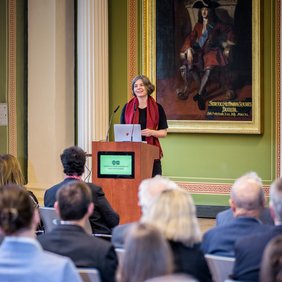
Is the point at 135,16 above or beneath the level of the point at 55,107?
above

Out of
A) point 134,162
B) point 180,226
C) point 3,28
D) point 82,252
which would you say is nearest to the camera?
point 180,226

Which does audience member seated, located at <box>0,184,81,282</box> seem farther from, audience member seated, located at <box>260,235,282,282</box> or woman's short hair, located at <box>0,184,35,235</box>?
audience member seated, located at <box>260,235,282,282</box>

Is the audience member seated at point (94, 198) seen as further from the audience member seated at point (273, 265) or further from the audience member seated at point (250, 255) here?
the audience member seated at point (273, 265)

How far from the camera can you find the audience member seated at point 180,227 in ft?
10.2

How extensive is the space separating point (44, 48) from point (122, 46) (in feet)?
4.14

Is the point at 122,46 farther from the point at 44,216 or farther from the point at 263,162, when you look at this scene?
the point at 44,216

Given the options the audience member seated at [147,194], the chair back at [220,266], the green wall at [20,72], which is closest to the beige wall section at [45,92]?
the green wall at [20,72]

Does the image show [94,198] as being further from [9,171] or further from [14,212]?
[14,212]

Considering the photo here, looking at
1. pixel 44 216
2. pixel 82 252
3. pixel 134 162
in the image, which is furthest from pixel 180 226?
pixel 134 162

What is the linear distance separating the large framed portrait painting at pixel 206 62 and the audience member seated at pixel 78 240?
6149mm

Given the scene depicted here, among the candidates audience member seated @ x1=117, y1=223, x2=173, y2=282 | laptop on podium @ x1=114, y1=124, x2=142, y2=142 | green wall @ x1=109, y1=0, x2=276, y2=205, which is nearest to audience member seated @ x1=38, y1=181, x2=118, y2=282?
audience member seated @ x1=117, y1=223, x2=173, y2=282

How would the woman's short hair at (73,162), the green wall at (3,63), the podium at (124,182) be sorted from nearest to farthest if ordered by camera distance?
the woman's short hair at (73,162) → the podium at (124,182) → the green wall at (3,63)

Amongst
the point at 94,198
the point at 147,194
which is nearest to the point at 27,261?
the point at 147,194

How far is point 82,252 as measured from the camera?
3.38 metres
